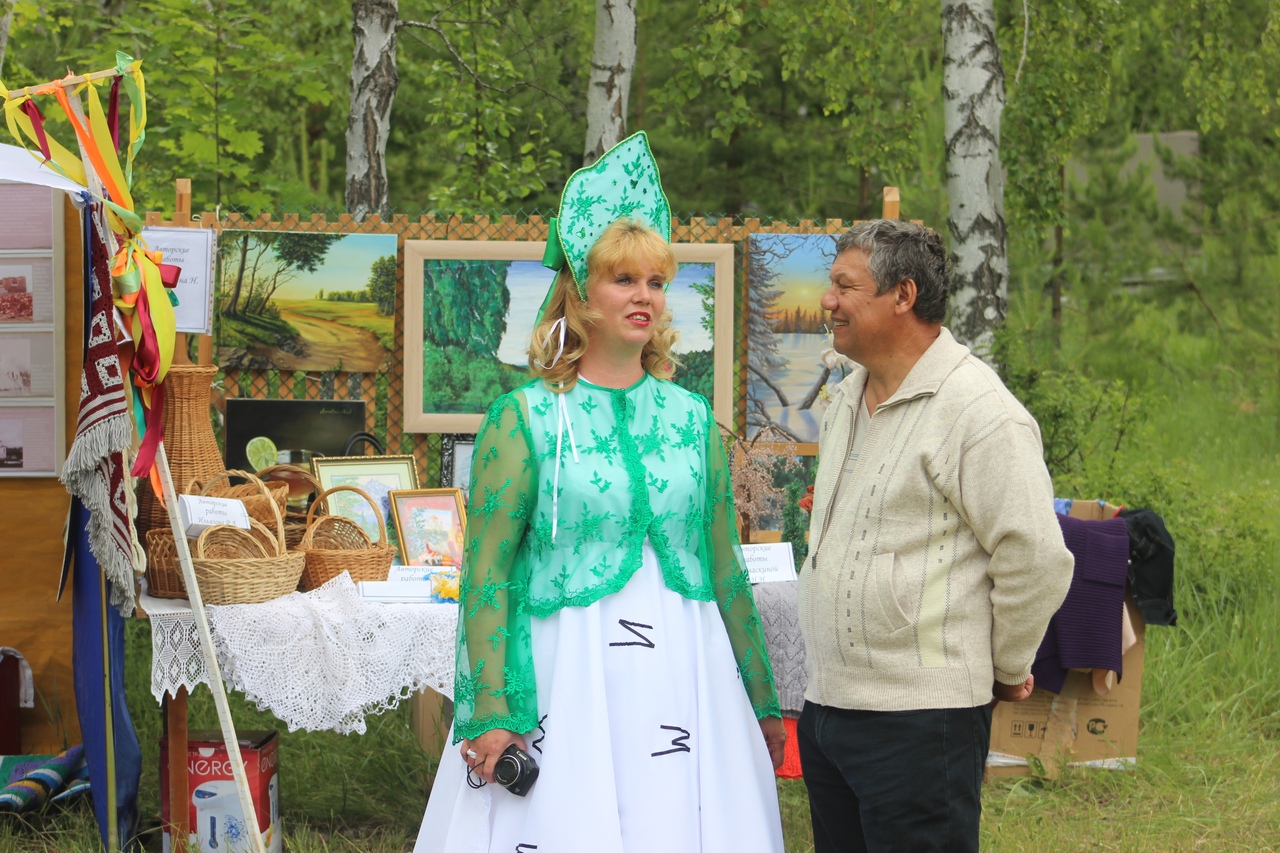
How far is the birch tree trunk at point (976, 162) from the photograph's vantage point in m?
5.57

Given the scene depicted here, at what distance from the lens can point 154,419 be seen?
10.3 ft

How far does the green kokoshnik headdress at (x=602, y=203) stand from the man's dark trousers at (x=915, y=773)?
100 centimetres

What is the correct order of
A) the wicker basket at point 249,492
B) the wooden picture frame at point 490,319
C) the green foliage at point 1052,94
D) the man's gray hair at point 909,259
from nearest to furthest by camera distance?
the man's gray hair at point 909,259 < the wicker basket at point 249,492 < the wooden picture frame at point 490,319 < the green foliage at point 1052,94

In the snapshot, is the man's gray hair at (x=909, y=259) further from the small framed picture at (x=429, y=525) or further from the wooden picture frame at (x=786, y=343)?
the wooden picture frame at (x=786, y=343)

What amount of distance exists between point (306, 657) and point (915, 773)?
1.87 metres

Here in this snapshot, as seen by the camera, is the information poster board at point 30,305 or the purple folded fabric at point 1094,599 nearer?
the information poster board at point 30,305

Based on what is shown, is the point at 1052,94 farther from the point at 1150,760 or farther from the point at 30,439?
the point at 30,439

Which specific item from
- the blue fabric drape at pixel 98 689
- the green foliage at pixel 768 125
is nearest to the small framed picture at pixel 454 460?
the blue fabric drape at pixel 98 689

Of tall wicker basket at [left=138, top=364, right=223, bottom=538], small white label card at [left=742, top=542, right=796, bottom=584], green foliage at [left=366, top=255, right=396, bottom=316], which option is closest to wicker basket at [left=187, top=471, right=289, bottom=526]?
tall wicker basket at [left=138, top=364, right=223, bottom=538]

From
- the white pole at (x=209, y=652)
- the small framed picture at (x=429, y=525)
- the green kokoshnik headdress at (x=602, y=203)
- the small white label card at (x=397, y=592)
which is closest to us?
the green kokoshnik headdress at (x=602, y=203)

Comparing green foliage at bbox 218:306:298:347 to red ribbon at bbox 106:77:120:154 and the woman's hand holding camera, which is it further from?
the woman's hand holding camera

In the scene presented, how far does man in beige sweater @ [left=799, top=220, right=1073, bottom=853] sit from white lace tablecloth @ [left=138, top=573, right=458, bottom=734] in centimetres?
150

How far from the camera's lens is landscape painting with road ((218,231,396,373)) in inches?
182

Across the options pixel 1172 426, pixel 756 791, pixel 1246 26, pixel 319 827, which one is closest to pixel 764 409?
pixel 319 827
